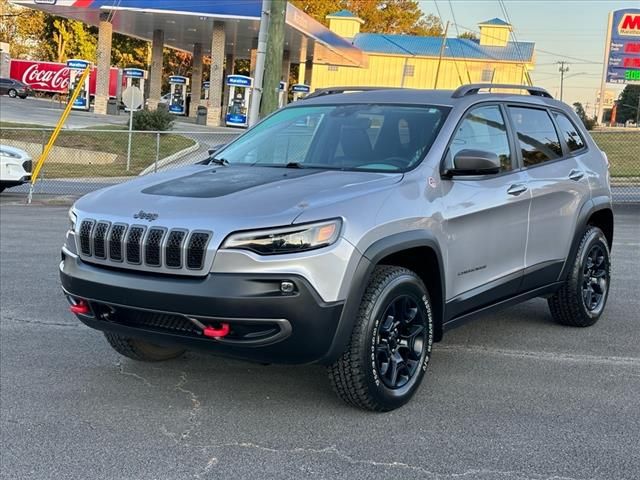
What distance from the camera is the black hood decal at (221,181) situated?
165 inches

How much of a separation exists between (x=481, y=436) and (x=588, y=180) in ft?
9.58

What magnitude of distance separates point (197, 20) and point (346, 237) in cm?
4053

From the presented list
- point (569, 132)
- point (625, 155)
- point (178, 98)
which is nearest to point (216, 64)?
point (178, 98)

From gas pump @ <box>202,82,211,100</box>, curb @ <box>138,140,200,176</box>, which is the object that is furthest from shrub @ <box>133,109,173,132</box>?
gas pump @ <box>202,82,211,100</box>

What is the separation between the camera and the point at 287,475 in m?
3.56

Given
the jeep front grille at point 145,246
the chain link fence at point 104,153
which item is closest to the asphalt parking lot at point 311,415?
the jeep front grille at point 145,246

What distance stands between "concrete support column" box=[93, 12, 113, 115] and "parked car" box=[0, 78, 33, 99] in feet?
46.3

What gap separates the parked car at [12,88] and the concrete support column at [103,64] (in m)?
14.1

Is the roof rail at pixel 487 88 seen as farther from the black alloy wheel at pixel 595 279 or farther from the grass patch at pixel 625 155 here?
the grass patch at pixel 625 155

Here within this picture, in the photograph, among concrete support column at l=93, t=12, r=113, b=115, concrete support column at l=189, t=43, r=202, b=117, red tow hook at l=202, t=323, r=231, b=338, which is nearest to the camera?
red tow hook at l=202, t=323, r=231, b=338

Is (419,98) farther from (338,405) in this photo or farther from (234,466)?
(234,466)

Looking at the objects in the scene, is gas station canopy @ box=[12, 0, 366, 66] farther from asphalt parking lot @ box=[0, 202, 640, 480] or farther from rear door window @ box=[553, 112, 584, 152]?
asphalt parking lot @ box=[0, 202, 640, 480]

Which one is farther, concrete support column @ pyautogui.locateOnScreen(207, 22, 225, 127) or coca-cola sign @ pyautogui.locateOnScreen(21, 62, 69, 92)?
coca-cola sign @ pyautogui.locateOnScreen(21, 62, 69, 92)

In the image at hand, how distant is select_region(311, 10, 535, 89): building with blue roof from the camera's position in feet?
226
